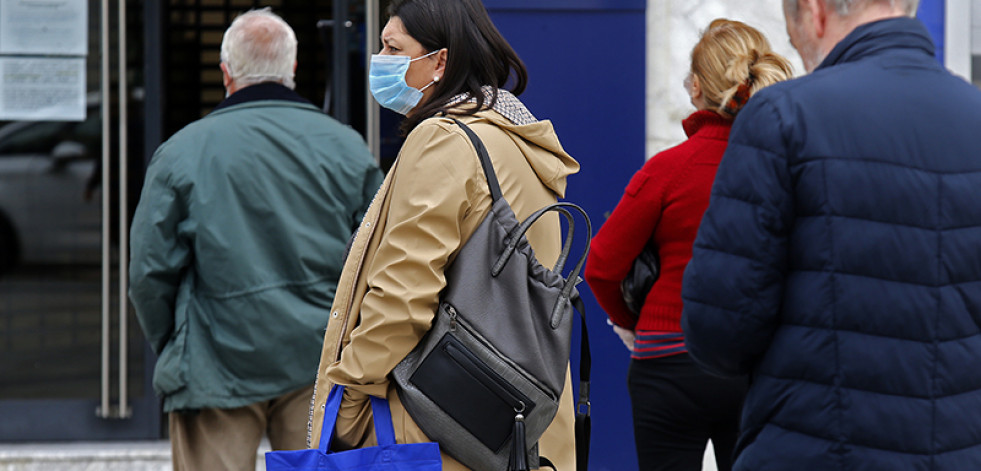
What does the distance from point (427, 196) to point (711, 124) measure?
3.85 ft

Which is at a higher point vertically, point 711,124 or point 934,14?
point 934,14

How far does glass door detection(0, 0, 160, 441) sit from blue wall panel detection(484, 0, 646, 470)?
1.82 m

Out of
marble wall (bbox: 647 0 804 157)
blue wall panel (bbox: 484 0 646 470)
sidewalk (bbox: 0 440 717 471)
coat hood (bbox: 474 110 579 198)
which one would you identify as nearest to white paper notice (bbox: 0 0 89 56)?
sidewalk (bbox: 0 440 717 471)

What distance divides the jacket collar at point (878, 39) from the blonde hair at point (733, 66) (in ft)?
3.50

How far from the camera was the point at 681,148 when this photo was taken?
3213 millimetres

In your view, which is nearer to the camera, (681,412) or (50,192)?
(681,412)

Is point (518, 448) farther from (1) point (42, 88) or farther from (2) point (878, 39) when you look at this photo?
(1) point (42, 88)

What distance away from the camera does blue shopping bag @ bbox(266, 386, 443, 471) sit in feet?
7.57

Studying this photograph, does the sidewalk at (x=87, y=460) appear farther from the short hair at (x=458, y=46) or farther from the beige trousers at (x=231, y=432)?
the short hair at (x=458, y=46)

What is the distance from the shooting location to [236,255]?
3486mm

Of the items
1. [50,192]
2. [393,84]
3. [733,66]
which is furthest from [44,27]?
[733,66]

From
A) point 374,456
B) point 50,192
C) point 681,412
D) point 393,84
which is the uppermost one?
point 393,84

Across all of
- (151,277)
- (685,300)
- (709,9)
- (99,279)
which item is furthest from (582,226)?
(685,300)

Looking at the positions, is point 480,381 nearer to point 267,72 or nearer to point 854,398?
point 854,398
